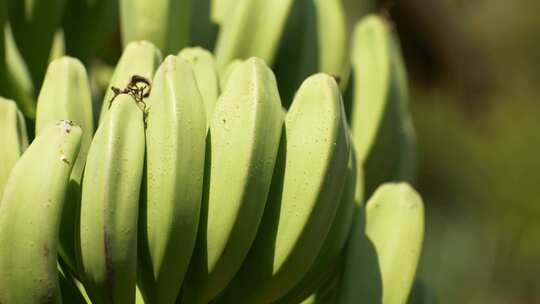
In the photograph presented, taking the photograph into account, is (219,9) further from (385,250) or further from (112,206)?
(112,206)

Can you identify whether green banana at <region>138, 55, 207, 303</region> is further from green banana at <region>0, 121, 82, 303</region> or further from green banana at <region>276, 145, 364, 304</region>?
green banana at <region>276, 145, 364, 304</region>

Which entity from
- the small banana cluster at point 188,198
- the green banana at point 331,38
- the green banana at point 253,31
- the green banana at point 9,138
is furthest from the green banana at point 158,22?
the green banana at point 9,138

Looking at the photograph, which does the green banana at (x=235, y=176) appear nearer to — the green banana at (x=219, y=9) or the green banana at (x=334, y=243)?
the green banana at (x=334, y=243)

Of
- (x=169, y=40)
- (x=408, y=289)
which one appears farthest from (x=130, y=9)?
(x=408, y=289)

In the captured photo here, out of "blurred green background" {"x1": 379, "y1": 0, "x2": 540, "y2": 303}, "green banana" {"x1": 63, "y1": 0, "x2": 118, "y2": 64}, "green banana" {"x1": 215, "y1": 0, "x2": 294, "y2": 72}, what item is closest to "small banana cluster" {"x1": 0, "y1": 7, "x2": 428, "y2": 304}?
"green banana" {"x1": 215, "y1": 0, "x2": 294, "y2": 72}

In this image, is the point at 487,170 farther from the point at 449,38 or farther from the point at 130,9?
the point at 130,9

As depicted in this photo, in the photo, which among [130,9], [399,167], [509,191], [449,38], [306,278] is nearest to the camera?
[306,278]
